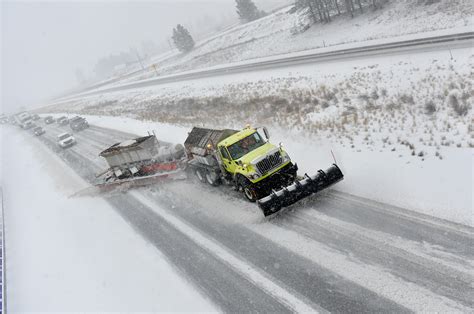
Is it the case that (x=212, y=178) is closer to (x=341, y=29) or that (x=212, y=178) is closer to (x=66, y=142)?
(x=66, y=142)

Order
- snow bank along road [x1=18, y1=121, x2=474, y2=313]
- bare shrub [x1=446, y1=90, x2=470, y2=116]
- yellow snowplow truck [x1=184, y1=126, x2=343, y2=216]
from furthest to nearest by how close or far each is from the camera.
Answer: bare shrub [x1=446, y1=90, x2=470, y2=116]
yellow snowplow truck [x1=184, y1=126, x2=343, y2=216]
snow bank along road [x1=18, y1=121, x2=474, y2=313]

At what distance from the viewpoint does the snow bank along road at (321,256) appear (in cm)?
798

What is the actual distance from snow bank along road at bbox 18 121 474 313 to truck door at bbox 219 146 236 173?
1236 mm

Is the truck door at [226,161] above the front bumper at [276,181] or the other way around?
above

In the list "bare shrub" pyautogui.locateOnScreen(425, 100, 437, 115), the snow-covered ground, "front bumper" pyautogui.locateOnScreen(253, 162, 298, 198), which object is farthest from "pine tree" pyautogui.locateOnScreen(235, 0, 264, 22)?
"front bumper" pyautogui.locateOnScreen(253, 162, 298, 198)

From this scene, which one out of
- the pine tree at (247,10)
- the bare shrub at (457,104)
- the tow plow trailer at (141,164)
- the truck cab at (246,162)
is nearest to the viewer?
the truck cab at (246,162)

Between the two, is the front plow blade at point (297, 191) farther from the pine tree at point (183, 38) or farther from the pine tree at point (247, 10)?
the pine tree at point (183, 38)

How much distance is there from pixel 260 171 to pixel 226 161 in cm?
200

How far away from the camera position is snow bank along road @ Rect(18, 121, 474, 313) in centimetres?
798

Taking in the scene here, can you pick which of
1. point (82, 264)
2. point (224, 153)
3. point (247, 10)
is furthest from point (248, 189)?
point (247, 10)

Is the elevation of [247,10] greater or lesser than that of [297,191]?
greater

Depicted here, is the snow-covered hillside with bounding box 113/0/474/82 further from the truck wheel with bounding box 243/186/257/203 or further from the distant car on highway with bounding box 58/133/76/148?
the distant car on highway with bounding box 58/133/76/148

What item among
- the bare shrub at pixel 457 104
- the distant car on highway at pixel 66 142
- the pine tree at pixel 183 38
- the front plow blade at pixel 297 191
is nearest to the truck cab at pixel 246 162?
the front plow blade at pixel 297 191

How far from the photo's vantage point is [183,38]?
8419cm
